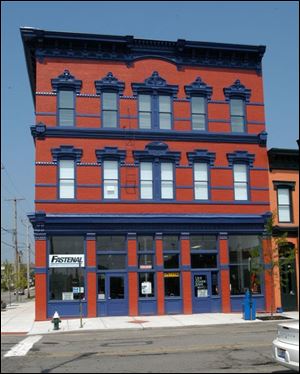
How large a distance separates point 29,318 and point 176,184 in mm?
10477

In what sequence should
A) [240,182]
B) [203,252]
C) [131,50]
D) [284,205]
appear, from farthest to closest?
[284,205]
[240,182]
[131,50]
[203,252]

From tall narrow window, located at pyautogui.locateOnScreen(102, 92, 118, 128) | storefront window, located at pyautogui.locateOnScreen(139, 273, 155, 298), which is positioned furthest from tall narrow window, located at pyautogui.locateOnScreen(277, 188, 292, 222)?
tall narrow window, located at pyautogui.locateOnScreen(102, 92, 118, 128)

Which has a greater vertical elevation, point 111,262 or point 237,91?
point 237,91

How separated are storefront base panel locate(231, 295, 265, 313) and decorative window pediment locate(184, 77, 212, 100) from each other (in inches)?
437

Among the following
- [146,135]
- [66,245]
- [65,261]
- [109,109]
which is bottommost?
[65,261]

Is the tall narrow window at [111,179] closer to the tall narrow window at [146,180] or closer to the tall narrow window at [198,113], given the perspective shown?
the tall narrow window at [146,180]

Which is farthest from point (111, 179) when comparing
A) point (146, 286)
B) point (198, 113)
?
point (198, 113)

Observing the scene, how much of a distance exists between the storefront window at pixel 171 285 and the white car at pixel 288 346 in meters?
17.3

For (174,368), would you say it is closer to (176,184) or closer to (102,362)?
(102,362)

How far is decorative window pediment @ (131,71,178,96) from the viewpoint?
2981 centimetres

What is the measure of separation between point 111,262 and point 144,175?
4920 mm

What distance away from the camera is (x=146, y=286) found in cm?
2834

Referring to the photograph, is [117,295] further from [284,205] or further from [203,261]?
[284,205]

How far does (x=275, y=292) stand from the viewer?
97.5 feet
